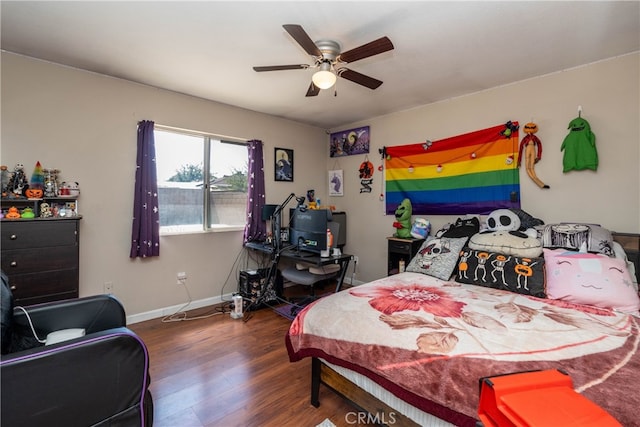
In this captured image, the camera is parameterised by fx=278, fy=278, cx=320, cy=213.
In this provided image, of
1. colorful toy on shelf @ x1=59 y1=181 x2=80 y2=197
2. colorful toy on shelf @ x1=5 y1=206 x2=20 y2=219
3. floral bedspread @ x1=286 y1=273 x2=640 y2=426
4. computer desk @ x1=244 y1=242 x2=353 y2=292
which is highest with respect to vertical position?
colorful toy on shelf @ x1=59 y1=181 x2=80 y2=197

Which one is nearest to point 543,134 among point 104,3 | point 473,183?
point 473,183

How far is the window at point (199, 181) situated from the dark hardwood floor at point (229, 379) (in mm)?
1213

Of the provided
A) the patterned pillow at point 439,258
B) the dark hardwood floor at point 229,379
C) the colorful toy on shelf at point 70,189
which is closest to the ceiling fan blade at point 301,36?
the patterned pillow at point 439,258

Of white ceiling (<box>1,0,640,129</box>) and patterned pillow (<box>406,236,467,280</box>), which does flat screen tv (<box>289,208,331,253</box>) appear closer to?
patterned pillow (<box>406,236,467,280</box>)

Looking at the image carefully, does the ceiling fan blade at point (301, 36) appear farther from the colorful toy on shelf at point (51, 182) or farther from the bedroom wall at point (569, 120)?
the colorful toy on shelf at point (51, 182)

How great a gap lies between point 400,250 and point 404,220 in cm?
38

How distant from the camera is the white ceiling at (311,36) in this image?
177 cm

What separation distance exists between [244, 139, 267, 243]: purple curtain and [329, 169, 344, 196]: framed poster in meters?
1.28

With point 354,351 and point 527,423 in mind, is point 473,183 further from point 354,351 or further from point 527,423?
point 527,423

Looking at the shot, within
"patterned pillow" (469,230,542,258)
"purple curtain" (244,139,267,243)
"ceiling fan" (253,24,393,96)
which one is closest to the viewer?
"ceiling fan" (253,24,393,96)

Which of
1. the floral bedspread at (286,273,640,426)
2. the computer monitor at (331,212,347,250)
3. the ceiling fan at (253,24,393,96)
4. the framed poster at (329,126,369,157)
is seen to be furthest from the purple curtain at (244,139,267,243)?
the floral bedspread at (286,273,640,426)

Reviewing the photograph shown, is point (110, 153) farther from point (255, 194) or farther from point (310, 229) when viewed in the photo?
point (310, 229)

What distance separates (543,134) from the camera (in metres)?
2.67

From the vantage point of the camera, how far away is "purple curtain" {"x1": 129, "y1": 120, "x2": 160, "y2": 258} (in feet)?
9.50
